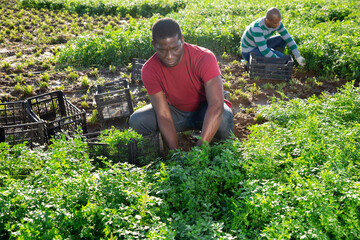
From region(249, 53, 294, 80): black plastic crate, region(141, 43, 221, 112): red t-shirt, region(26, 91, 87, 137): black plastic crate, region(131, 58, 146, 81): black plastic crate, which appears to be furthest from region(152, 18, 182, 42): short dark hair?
region(249, 53, 294, 80): black plastic crate

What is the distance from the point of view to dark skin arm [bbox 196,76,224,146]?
4.02 meters

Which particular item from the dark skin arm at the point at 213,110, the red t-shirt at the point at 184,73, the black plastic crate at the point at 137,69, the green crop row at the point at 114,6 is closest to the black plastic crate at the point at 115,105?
the red t-shirt at the point at 184,73

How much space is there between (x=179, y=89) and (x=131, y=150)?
1107mm

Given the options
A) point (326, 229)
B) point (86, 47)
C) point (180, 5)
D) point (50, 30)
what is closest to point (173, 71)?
point (326, 229)

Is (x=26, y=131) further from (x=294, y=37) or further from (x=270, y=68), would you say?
(x=294, y=37)

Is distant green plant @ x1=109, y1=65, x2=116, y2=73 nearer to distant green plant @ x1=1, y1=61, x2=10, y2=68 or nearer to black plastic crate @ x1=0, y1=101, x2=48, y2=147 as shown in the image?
distant green plant @ x1=1, y1=61, x2=10, y2=68

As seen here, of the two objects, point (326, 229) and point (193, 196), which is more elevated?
point (193, 196)

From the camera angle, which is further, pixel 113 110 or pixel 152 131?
pixel 113 110

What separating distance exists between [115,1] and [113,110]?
37.4 ft

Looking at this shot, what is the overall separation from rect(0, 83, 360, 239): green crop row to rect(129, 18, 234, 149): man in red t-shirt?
0.54 meters

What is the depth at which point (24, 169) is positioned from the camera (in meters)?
3.38

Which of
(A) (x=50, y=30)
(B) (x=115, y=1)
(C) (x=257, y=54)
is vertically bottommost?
(C) (x=257, y=54)

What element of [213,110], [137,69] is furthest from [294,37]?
[213,110]

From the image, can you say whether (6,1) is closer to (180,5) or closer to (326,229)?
(180,5)
